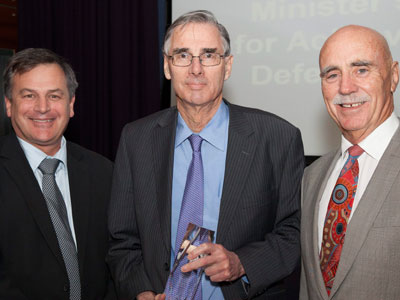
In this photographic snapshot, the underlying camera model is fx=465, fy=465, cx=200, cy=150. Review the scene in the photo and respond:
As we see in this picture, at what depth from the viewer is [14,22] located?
20.9 feet

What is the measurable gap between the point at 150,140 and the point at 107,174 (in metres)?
0.51

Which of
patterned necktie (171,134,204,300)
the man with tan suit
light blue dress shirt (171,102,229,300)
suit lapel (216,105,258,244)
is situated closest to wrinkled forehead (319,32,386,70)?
the man with tan suit

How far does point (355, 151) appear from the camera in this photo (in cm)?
205

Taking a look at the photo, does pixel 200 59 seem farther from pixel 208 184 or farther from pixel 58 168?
pixel 58 168

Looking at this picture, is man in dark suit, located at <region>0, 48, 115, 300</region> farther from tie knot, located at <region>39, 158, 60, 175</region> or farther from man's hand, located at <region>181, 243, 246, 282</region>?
man's hand, located at <region>181, 243, 246, 282</region>

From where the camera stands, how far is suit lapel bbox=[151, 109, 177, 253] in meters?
2.15

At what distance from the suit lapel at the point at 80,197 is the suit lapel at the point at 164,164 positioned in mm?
524

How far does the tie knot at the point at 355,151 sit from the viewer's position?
6.67ft

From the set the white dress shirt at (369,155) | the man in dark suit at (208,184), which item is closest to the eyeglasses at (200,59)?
the man in dark suit at (208,184)

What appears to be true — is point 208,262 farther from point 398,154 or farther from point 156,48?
point 156,48

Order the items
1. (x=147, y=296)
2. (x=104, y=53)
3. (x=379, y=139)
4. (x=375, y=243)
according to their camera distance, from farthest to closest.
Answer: (x=104, y=53) < (x=147, y=296) < (x=379, y=139) < (x=375, y=243)

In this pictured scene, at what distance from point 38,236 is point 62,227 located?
129 millimetres

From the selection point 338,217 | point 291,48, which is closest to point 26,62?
point 338,217

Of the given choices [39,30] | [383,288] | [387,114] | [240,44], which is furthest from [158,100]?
[383,288]
